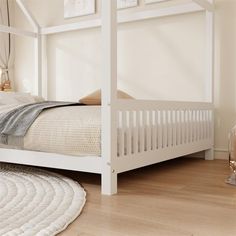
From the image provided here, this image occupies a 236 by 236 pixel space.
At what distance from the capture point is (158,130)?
2.10 meters

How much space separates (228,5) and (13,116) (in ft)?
5.75

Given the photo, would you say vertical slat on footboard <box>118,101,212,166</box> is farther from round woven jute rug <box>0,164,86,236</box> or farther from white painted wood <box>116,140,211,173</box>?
round woven jute rug <box>0,164,86,236</box>

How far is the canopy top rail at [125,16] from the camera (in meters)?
2.79

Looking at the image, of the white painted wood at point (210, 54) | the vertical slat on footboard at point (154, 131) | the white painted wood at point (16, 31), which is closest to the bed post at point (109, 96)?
the vertical slat on footboard at point (154, 131)

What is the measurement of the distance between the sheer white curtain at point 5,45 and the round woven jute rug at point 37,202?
6.22 feet

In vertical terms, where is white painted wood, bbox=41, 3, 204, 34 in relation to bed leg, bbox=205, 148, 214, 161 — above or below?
above

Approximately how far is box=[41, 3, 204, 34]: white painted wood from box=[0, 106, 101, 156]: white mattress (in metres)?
1.33

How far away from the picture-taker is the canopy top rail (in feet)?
9.15

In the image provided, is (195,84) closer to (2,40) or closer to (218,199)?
(218,199)

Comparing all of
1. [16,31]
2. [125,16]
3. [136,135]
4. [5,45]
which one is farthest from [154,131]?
[5,45]

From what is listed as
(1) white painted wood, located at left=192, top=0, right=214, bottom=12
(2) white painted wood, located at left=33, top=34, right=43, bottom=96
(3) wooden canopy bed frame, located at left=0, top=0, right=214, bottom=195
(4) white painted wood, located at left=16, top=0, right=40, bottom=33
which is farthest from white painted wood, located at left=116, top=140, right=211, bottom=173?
(4) white painted wood, located at left=16, top=0, right=40, bottom=33

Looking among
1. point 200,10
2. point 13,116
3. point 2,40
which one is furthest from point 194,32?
point 2,40

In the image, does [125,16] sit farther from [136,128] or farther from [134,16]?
[136,128]

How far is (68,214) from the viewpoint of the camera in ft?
4.31
